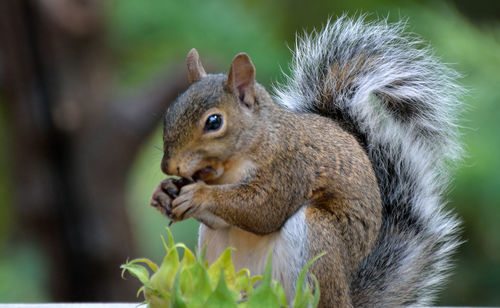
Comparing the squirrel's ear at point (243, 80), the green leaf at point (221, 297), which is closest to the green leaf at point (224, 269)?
the green leaf at point (221, 297)

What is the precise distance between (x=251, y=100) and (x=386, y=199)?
1.74ft

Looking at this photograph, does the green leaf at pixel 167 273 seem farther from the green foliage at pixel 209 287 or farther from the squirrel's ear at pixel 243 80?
the squirrel's ear at pixel 243 80

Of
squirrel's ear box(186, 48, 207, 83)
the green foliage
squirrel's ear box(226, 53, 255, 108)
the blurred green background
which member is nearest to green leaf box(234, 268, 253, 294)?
the green foliage

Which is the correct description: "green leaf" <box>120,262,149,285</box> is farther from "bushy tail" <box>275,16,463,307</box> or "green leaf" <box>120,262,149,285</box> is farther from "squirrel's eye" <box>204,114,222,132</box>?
"bushy tail" <box>275,16,463,307</box>

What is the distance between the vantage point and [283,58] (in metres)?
3.86

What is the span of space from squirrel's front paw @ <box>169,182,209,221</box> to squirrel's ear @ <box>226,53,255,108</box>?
0.23 m

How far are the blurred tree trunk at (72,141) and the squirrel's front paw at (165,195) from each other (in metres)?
2.09

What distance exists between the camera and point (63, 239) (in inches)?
151

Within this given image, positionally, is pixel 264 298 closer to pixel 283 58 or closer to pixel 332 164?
pixel 332 164

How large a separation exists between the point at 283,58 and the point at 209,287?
2673 millimetres

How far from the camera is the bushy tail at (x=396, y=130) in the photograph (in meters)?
1.93

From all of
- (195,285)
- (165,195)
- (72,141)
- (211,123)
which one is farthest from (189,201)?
(72,141)

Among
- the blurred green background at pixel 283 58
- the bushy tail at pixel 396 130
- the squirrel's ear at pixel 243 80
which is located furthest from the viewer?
the blurred green background at pixel 283 58

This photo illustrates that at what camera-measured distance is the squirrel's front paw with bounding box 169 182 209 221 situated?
1.59 metres
